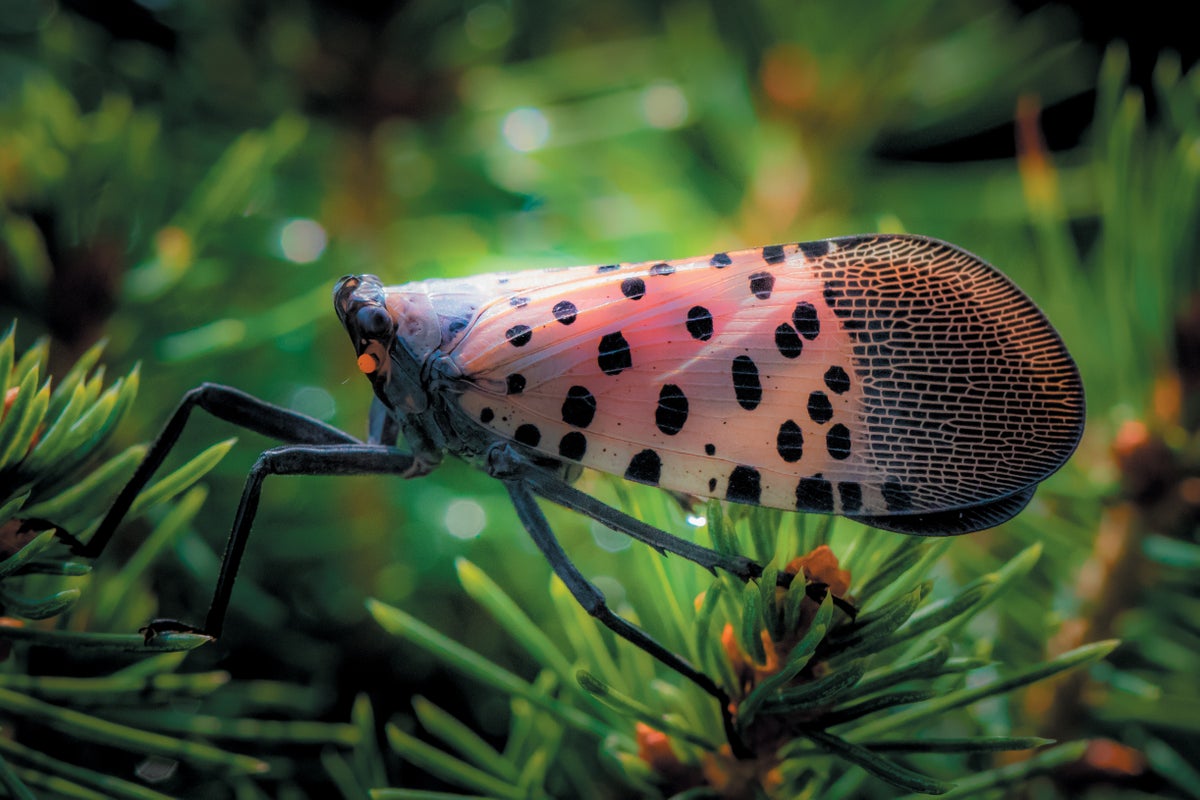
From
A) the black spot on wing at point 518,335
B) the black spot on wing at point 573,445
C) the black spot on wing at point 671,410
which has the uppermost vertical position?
the black spot on wing at point 518,335

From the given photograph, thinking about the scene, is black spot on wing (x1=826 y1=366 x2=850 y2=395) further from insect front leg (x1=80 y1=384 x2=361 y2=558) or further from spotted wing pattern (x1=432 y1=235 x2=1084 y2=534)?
insect front leg (x1=80 y1=384 x2=361 y2=558)

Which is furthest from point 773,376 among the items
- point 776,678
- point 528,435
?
point 776,678

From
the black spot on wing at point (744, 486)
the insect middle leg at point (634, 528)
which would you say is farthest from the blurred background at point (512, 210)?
the black spot on wing at point (744, 486)

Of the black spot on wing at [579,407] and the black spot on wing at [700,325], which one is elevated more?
the black spot on wing at [700,325]

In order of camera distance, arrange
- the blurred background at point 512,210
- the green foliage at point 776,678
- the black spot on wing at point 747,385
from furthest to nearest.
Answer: the blurred background at point 512,210 → the black spot on wing at point 747,385 → the green foliage at point 776,678

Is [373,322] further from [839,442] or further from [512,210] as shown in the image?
[512,210]

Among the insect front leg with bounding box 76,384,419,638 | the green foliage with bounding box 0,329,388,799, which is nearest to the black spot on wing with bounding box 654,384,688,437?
the insect front leg with bounding box 76,384,419,638

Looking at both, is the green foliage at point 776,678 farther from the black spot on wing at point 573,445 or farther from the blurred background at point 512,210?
the blurred background at point 512,210

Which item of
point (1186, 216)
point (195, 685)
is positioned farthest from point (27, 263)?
point (1186, 216)
